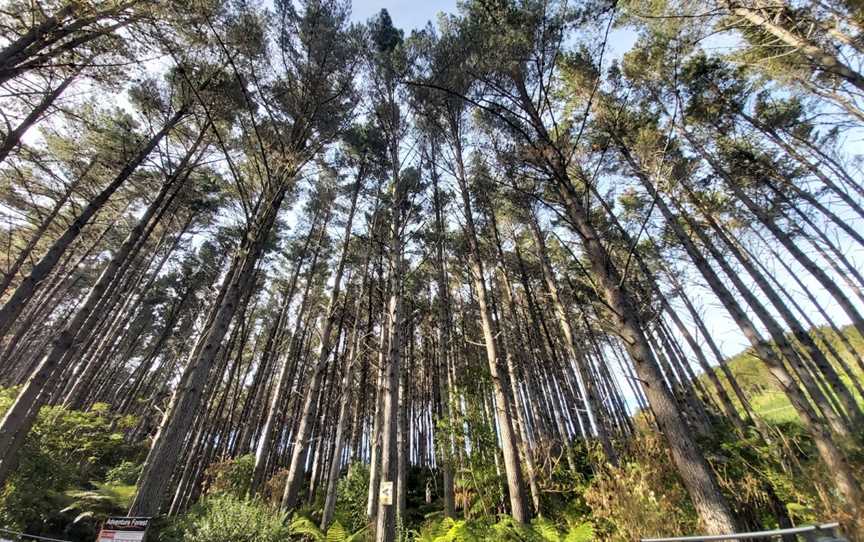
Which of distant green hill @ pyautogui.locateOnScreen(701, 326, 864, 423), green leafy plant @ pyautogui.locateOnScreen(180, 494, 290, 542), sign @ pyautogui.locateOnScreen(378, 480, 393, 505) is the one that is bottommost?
green leafy plant @ pyautogui.locateOnScreen(180, 494, 290, 542)

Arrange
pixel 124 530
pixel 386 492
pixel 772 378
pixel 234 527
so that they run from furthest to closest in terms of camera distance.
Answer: pixel 772 378
pixel 386 492
pixel 234 527
pixel 124 530

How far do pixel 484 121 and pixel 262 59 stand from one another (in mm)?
5610

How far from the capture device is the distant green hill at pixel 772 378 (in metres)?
6.86

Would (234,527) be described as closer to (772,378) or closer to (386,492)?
(386,492)

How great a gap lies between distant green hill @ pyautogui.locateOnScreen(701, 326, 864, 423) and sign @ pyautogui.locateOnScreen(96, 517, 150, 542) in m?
8.97

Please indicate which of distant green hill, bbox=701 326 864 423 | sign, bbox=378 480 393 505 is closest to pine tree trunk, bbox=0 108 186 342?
sign, bbox=378 480 393 505

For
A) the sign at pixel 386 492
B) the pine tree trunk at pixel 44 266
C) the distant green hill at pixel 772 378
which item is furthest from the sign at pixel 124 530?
the distant green hill at pixel 772 378

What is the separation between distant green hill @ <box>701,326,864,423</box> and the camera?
6.86 metres

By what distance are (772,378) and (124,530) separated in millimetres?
9929

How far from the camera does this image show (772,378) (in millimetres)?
6125

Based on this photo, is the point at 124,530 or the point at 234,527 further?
the point at 234,527

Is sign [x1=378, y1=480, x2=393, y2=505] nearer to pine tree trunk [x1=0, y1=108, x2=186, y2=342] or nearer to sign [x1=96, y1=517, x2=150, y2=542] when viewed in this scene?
sign [x1=96, y1=517, x2=150, y2=542]

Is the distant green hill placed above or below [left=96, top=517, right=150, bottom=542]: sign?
above

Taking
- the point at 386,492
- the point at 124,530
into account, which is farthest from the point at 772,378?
the point at 124,530
